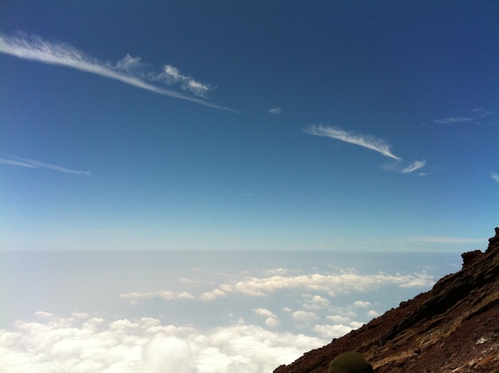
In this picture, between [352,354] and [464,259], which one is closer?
[352,354]

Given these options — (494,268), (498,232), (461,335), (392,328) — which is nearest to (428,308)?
(392,328)

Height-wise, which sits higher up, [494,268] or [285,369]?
[494,268]

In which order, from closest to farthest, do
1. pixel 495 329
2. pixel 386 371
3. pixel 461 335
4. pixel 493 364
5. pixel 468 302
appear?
1. pixel 493 364
2. pixel 495 329
3. pixel 461 335
4. pixel 386 371
5. pixel 468 302

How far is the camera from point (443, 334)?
21500mm

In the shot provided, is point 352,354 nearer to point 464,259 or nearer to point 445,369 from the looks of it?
point 445,369

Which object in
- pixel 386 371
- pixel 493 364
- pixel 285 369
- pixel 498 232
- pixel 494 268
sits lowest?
pixel 285 369

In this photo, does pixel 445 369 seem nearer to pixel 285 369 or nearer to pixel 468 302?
pixel 468 302

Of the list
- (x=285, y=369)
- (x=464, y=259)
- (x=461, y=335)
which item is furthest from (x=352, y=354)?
(x=464, y=259)

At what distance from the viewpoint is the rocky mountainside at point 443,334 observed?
693 inches

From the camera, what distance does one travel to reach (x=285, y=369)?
35.2m

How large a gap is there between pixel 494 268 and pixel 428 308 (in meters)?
6.54

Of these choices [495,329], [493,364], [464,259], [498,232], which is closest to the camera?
[493,364]

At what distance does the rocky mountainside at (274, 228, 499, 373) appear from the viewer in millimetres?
17594

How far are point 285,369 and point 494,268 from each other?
80.5 ft
